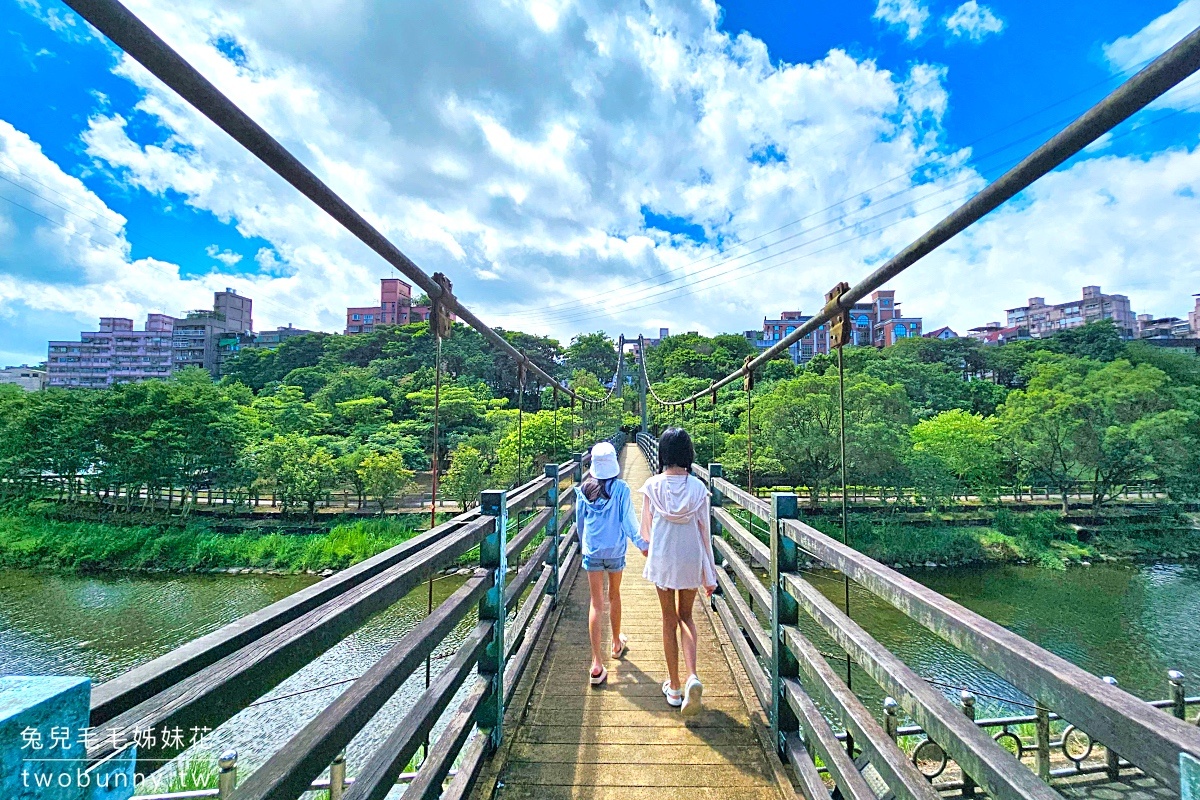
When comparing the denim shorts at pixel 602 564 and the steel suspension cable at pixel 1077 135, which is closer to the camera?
the steel suspension cable at pixel 1077 135

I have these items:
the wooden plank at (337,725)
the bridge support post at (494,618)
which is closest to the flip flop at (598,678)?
the bridge support post at (494,618)

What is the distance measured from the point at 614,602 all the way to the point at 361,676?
1603 mm

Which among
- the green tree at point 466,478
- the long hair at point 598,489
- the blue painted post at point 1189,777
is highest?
the long hair at point 598,489

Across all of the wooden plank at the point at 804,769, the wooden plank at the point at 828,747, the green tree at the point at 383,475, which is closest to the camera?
the wooden plank at the point at 828,747

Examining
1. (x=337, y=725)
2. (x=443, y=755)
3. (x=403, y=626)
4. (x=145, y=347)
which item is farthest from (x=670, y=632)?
(x=145, y=347)

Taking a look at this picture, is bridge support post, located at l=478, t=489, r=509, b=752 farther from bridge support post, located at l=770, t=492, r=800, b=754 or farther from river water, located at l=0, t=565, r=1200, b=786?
river water, located at l=0, t=565, r=1200, b=786

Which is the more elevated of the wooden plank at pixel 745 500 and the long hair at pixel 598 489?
the long hair at pixel 598 489

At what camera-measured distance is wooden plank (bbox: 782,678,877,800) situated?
117 centimetres

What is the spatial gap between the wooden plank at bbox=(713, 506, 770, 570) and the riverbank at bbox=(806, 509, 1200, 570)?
45.7 ft

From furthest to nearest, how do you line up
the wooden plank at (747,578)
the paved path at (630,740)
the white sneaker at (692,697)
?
the wooden plank at (747,578) < the white sneaker at (692,697) < the paved path at (630,740)

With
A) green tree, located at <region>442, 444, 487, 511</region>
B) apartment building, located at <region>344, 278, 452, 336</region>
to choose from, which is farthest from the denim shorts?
apartment building, located at <region>344, 278, 452, 336</region>

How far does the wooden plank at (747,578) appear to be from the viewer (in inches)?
73.7

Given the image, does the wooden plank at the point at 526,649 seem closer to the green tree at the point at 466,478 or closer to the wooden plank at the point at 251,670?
the wooden plank at the point at 251,670

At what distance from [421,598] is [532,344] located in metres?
25.1
